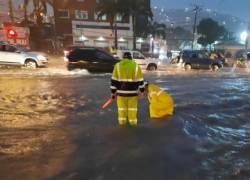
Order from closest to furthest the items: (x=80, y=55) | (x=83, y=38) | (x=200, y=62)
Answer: (x=80, y=55) < (x=200, y=62) < (x=83, y=38)

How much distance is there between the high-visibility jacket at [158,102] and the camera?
8.51 m

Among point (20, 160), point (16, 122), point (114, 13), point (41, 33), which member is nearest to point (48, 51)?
point (41, 33)

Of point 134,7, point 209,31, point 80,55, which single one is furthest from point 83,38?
point 209,31

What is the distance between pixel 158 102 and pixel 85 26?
47.3 meters

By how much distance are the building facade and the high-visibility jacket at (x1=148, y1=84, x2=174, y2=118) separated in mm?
45151

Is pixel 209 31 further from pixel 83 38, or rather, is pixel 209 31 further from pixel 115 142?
pixel 115 142

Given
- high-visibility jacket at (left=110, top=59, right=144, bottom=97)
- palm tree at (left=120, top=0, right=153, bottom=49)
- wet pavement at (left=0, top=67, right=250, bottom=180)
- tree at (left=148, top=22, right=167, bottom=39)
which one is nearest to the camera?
wet pavement at (left=0, top=67, right=250, bottom=180)

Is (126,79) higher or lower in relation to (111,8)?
lower

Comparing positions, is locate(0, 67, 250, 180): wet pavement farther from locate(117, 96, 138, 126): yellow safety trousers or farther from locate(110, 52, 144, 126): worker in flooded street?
locate(110, 52, 144, 126): worker in flooded street

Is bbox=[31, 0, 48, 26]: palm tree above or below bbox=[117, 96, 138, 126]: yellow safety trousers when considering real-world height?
above

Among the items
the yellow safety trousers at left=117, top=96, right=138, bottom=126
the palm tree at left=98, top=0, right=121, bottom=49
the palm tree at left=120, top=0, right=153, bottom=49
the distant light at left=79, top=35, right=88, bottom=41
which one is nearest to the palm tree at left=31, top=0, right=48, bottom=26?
the palm tree at left=98, top=0, right=121, bottom=49

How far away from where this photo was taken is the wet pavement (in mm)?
5457

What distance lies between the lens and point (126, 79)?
7.39m

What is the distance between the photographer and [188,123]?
8.74 m
